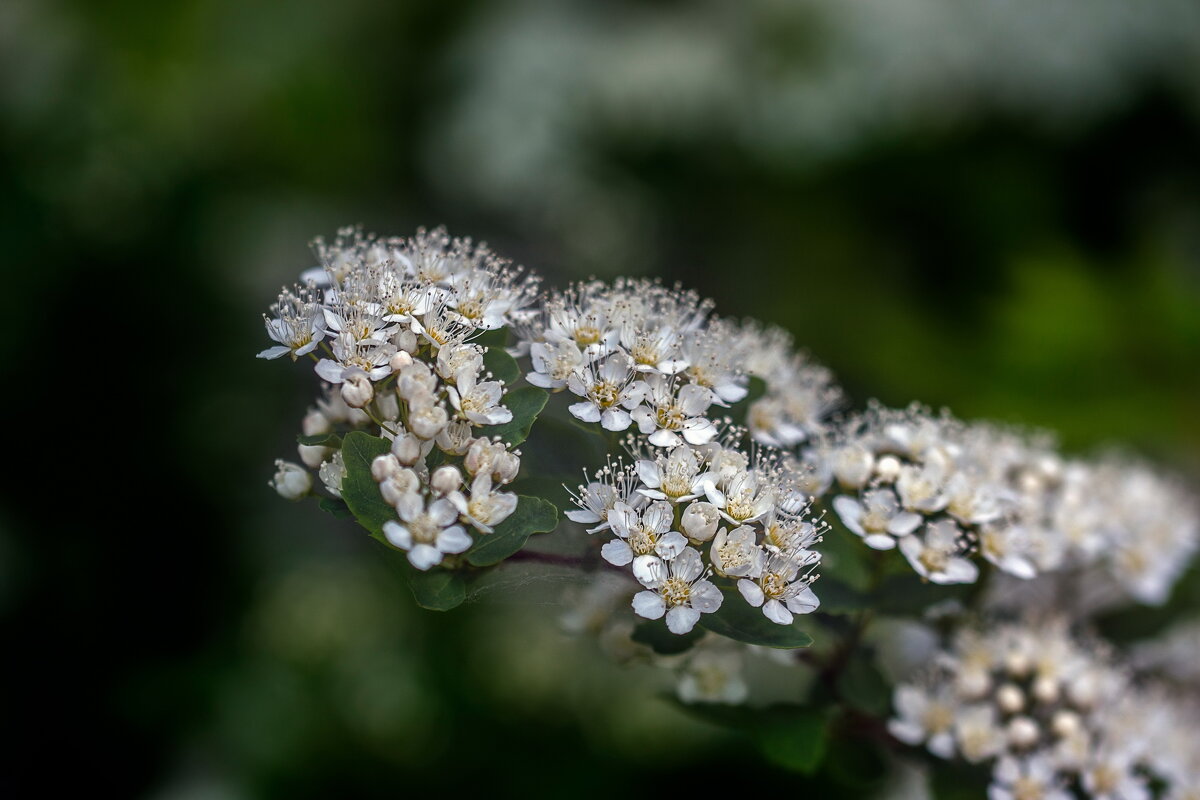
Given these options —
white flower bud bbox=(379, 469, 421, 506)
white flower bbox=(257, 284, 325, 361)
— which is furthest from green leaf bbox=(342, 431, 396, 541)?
white flower bbox=(257, 284, 325, 361)

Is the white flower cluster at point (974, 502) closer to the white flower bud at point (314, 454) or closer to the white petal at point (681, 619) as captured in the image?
the white petal at point (681, 619)

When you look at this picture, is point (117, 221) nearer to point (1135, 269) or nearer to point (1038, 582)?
point (1038, 582)

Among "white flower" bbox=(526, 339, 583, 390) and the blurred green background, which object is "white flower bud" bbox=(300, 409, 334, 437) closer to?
"white flower" bbox=(526, 339, 583, 390)

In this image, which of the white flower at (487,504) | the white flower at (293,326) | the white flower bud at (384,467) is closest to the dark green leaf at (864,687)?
the white flower at (487,504)

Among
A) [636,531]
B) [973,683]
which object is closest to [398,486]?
[636,531]

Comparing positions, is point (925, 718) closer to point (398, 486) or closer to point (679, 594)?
point (679, 594)

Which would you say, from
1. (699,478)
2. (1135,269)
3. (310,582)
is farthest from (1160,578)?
(1135,269)
